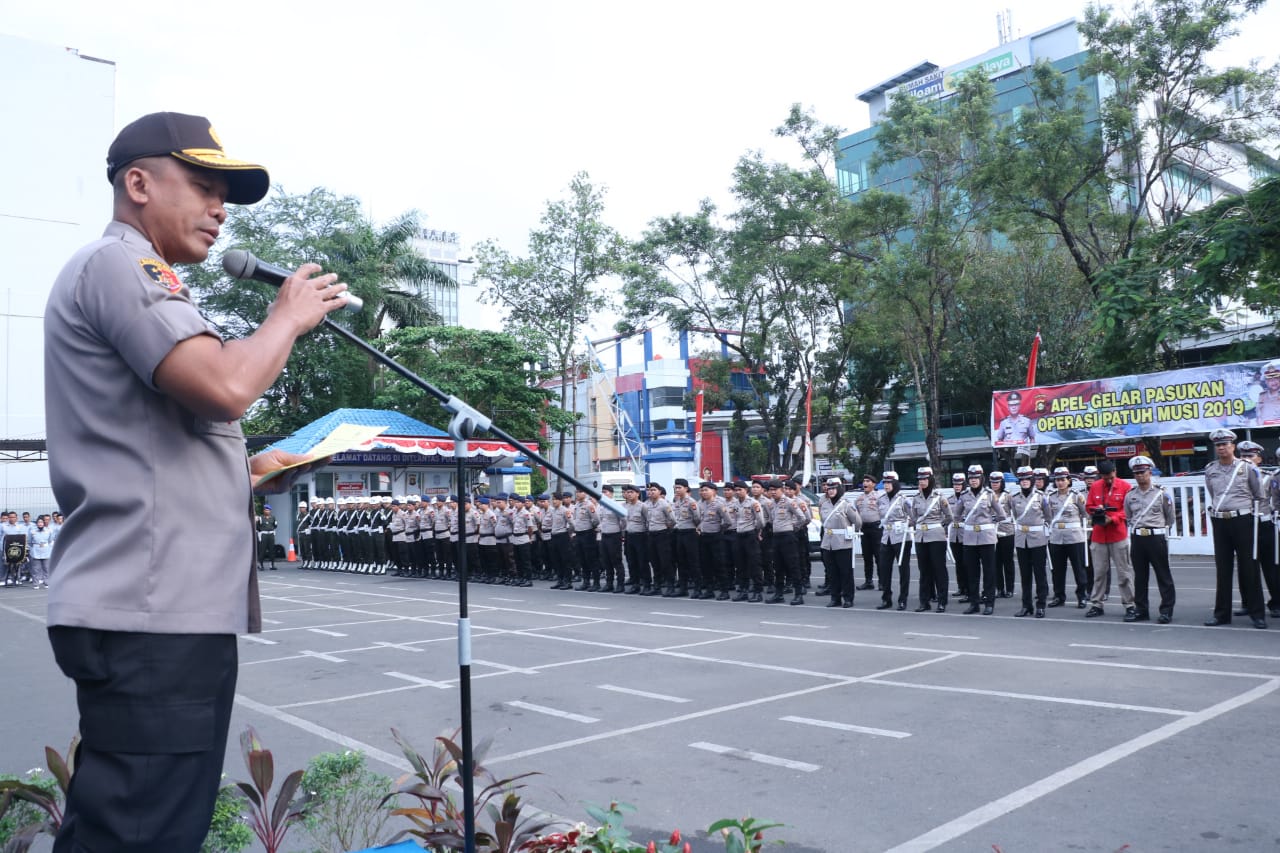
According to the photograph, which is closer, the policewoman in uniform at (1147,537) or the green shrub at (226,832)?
the green shrub at (226,832)

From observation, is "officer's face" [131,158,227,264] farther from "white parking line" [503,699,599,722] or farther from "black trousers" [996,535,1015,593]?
"black trousers" [996,535,1015,593]

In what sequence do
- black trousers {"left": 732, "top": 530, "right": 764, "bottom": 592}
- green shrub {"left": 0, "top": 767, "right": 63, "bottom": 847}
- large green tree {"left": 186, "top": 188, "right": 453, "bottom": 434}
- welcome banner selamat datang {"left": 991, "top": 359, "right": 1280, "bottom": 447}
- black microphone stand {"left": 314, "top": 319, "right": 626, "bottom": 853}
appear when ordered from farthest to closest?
large green tree {"left": 186, "top": 188, "right": 453, "bottom": 434}
welcome banner selamat datang {"left": 991, "top": 359, "right": 1280, "bottom": 447}
black trousers {"left": 732, "top": 530, "right": 764, "bottom": 592}
green shrub {"left": 0, "top": 767, "right": 63, "bottom": 847}
black microphone stand {"left": 314, "top": 319, "right": 626, "bottom": 853}

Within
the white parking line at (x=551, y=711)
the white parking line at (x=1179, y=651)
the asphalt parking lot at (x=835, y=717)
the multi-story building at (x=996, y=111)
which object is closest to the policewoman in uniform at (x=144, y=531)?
the asphalt parking lot at (x=835, y=717)

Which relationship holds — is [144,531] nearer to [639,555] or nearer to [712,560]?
[712,560]

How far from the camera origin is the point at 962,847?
13.6 feet

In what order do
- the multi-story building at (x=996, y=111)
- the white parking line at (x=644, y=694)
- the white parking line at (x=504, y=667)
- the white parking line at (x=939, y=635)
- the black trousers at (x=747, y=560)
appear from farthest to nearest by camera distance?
the multi-story building at (x=996, y=111), the black trousers at (x=747, y=560), the white parking line at (x=939, y=635), the white parking line at (x=504, y=667), the white parking line at (x=644, y=694)

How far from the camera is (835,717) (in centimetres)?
665

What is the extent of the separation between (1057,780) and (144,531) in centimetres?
472

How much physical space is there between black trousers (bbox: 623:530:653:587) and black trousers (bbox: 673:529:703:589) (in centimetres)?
64

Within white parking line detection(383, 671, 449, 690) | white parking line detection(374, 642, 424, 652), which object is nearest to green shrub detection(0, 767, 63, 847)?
white parking line detection(383, 671, 449, 690)

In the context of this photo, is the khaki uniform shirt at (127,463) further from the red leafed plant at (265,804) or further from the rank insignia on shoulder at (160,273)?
the red leafed plant at (265,804)

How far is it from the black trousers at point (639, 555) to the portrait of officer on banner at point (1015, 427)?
731 cm

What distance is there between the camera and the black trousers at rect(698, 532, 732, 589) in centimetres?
1603

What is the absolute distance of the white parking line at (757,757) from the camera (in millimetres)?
5465
